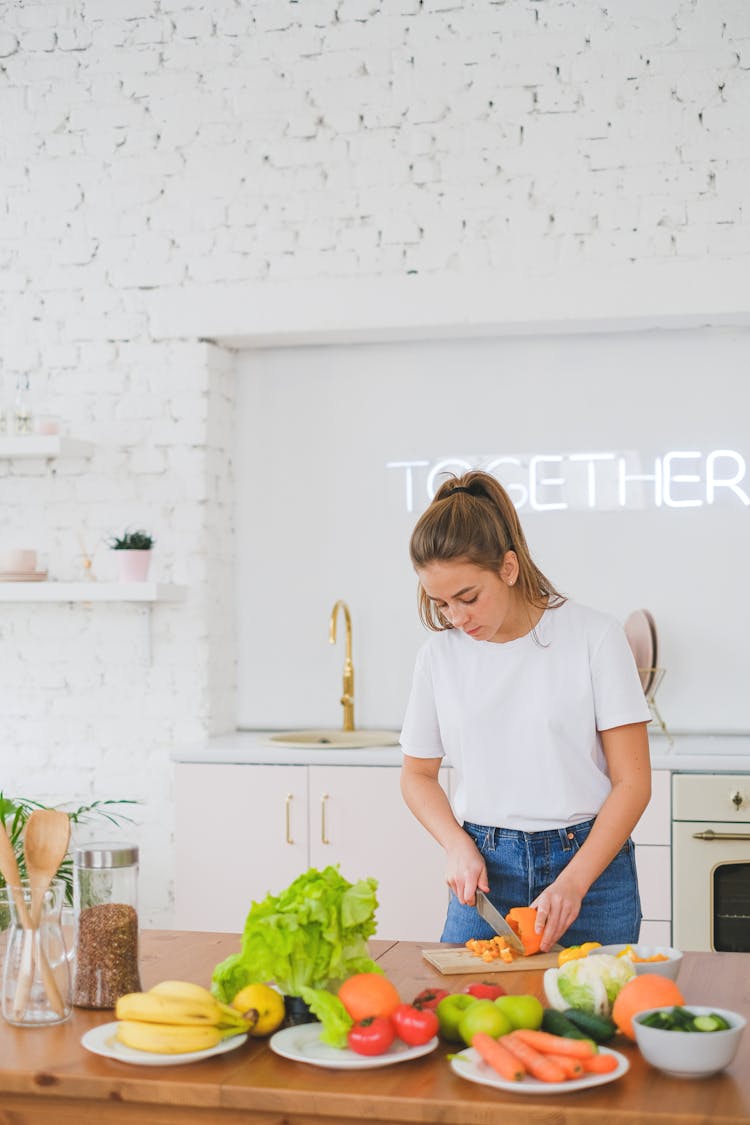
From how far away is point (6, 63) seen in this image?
4617 mm

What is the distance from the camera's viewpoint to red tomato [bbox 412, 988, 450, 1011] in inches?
69.5

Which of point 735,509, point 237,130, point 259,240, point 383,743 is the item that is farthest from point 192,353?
point 735,509

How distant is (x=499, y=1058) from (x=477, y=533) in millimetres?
1005

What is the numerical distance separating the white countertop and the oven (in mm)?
42

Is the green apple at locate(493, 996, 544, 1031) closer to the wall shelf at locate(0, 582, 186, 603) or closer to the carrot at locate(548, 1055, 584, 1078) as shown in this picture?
the carrot at locate(548, 1055, 584, 1078)

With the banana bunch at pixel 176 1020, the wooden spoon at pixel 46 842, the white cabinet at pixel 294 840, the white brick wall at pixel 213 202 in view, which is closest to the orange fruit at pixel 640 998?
the banana bunch at pixel 176 1020

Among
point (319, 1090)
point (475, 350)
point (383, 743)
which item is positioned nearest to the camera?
point (319, 1090)

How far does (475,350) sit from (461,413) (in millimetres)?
221

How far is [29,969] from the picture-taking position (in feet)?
6.02

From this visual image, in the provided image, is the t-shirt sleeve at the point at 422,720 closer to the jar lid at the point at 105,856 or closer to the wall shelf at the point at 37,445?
the jar lid at the point at 105,856

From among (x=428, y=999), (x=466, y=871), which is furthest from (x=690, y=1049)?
(x=466, y=871)

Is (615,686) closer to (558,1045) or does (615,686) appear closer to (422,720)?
(422,720)

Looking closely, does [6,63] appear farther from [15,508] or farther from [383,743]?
[383,743]

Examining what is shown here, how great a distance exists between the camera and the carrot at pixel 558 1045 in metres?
1.57
